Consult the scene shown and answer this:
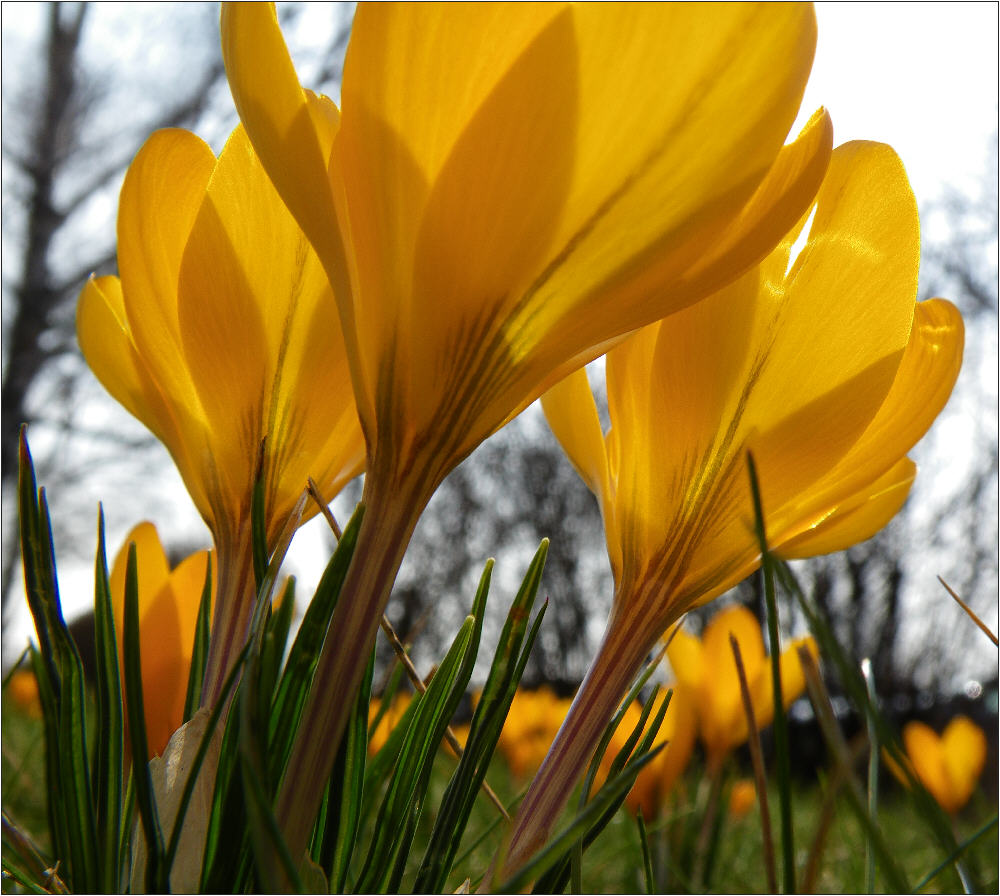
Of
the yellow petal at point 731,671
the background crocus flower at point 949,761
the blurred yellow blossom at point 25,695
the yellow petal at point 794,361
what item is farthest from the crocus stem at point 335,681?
the blurred yellow blossom at point 25,695

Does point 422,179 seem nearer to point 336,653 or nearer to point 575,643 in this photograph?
point 336,653

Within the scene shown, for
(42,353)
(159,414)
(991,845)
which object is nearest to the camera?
(159,414)

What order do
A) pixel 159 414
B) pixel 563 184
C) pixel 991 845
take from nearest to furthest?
pixel 563 184 → pixel 159 414 → pixel 991 845

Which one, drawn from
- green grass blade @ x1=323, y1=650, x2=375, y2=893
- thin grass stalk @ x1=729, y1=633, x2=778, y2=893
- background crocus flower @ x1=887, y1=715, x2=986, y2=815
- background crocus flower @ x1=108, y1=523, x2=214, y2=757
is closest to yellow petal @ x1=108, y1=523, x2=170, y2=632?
background crocus flower @ x1=108, y1=523, x2=214, y2=757

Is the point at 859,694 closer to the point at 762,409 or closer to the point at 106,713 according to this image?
the point at 762,409

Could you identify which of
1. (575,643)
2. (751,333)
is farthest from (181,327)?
(575,643)

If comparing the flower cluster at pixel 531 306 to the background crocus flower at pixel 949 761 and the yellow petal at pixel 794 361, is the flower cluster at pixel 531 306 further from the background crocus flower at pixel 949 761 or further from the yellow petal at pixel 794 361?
the background crocus flower at pixel 949 761
